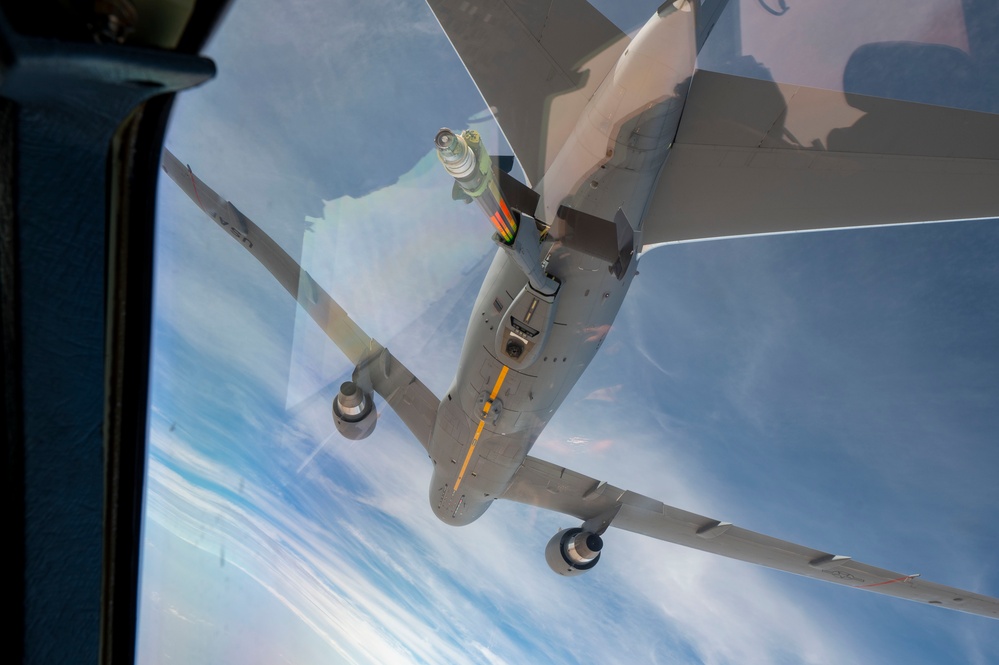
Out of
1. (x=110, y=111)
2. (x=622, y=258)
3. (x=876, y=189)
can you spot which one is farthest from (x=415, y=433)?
(x=110, y=111)

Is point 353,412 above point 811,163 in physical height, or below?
below

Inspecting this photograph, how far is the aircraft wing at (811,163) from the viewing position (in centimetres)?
586

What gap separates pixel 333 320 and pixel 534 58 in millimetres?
5255

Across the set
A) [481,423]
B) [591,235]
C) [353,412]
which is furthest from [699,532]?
[591,235]

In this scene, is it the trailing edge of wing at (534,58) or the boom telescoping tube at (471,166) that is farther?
the trailing edge of wing at (534,58)

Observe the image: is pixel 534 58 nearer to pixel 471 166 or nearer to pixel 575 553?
pixel 471 166

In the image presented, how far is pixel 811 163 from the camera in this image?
21.1ft

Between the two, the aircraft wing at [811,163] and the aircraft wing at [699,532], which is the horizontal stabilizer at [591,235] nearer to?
the aircraft wing at [811,163]

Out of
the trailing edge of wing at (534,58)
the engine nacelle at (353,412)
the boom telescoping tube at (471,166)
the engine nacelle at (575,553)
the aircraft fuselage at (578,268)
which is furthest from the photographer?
the engine nacelle at (575,553)

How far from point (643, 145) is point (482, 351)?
3283 mm

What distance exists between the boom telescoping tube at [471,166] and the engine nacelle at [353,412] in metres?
5.40

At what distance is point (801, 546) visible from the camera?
9.87m

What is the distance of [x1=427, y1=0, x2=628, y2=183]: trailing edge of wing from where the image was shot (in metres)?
6.82

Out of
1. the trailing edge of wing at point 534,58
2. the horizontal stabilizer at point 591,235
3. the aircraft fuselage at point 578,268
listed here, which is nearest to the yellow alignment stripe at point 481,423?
the aircraft fuselage at point 578,268
